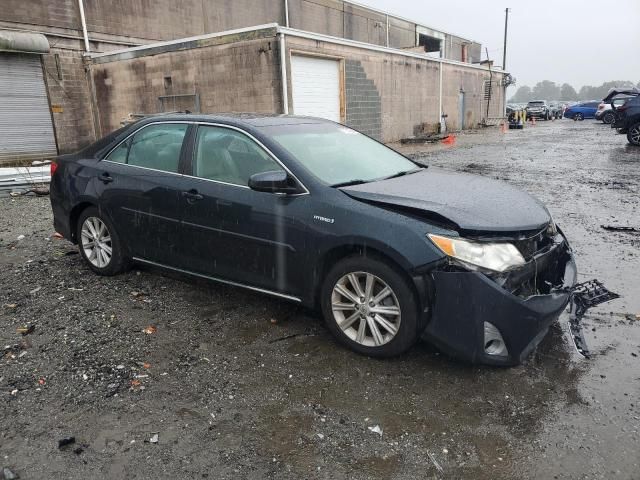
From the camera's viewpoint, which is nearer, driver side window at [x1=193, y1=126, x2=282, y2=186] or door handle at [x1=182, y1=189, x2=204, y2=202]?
driver side window at [x1=193, y1=126, x2=282, y2=186]

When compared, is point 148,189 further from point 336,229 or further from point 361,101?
point 361,101

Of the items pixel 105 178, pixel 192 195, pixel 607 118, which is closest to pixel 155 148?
pixel 105 178

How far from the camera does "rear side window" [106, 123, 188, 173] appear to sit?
4.42 meters

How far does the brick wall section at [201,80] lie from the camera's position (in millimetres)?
14078

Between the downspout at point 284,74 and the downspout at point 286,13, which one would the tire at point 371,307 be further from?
the downspout at point 286,13

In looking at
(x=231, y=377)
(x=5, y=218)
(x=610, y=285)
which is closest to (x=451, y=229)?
(x=231, y=377)

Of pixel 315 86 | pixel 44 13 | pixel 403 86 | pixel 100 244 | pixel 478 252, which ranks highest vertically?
pixel 44 13

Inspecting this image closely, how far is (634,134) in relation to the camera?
56.2 ft

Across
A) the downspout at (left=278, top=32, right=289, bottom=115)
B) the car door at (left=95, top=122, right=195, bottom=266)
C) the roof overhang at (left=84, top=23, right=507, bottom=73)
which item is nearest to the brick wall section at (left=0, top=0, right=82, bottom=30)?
the roof overhang at (left=84, top=23, right=507, bottom=73)

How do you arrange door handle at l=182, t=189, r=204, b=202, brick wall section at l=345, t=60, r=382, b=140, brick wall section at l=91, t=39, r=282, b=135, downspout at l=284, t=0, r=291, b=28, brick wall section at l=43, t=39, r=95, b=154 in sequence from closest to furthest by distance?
door handle at l=182, t=189, r=204, b=202 < brick wall section at l=91, t=39, r=282, b=135 < brick wall section at l=43, t=39, r=95, b=154 < brick wall section at l=345, t=60, r=382, b=140 < downspout at l=284, t=0, r=291, b=28

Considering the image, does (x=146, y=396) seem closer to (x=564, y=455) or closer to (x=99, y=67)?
(x=564, y=455)

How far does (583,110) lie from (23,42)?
39.1 metres

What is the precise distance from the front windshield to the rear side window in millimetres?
890

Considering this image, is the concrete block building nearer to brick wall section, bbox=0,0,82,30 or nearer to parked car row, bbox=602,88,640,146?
brick wall section, bbox=0,0,82,30
